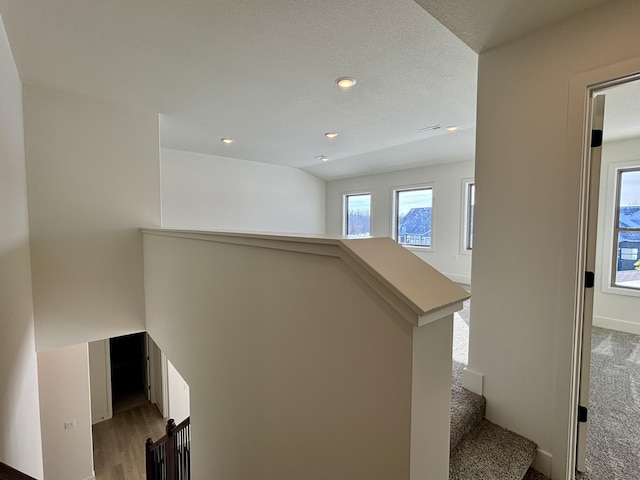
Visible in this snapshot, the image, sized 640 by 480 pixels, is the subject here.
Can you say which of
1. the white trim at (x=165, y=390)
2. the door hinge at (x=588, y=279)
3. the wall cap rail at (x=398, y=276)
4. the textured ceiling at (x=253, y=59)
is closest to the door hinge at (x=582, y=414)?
the door hinge at (x=588, y=279)

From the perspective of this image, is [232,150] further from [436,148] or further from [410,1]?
[410,1]

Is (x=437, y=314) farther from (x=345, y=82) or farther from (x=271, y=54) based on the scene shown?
(x=345, y=82)

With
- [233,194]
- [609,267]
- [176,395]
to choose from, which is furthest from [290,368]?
[176,395]

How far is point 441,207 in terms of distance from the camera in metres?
5.54

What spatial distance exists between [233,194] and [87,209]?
2776 mm

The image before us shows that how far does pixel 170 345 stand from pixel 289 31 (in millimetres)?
2559

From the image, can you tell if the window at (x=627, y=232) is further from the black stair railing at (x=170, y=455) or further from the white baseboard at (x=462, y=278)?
the black stair railing at (x=170, y=455)

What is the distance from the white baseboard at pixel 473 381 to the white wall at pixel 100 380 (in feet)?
21.4

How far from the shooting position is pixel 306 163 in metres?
6.09

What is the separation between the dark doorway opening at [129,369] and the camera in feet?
23.1

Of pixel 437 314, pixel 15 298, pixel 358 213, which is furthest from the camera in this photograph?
pixel 358 213

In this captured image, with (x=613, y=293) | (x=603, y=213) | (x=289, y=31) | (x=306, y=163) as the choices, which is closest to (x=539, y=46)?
(x=289, y=31)

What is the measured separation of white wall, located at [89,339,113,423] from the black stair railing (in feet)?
11.2

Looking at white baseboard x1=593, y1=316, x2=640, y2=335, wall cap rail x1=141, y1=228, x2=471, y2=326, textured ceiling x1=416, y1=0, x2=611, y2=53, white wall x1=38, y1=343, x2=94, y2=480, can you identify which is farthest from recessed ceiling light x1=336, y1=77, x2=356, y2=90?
white wall x1=38, y1=343, x2=94, y2=480
